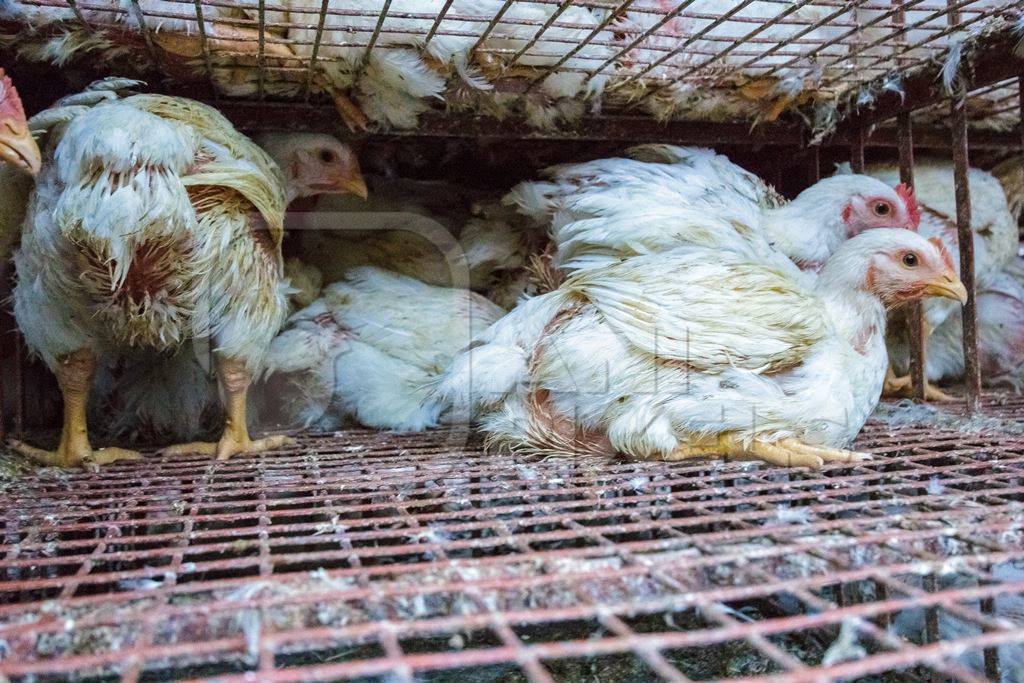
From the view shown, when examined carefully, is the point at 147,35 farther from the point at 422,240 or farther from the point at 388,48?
the point at 422,240

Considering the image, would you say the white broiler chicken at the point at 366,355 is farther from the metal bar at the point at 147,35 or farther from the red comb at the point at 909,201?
the red comb at the point at 909,201

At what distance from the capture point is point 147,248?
1.76 m

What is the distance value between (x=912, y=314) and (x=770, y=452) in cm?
126

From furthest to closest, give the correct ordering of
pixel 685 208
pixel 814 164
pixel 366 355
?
1. pixel 814 164
2. pixel 366 355
3. pixel 685 208

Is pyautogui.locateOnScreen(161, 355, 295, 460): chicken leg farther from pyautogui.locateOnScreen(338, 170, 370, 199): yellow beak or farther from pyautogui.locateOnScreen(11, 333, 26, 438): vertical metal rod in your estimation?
pyautogui.locateOnScreen(338, 170, 370, 199): yellow beak

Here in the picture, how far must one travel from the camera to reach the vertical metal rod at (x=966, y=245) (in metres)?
2.30

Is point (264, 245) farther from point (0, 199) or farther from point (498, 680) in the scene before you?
point (498, 680)

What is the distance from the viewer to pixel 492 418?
212 centimetres

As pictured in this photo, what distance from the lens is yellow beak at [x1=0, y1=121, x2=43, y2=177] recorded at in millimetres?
1602

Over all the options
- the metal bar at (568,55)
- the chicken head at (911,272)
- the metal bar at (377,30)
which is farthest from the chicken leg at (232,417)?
the chicken head at (911,272)

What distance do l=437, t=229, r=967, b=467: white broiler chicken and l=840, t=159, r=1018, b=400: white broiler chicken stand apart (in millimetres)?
896

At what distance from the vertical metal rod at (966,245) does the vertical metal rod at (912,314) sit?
0.23 metres

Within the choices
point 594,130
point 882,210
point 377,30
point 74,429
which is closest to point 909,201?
point 882,210

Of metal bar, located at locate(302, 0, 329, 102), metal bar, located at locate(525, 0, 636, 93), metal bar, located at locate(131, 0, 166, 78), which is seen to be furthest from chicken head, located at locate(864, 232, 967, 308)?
metal bar, located at locate(131, 0, 166, 78)
